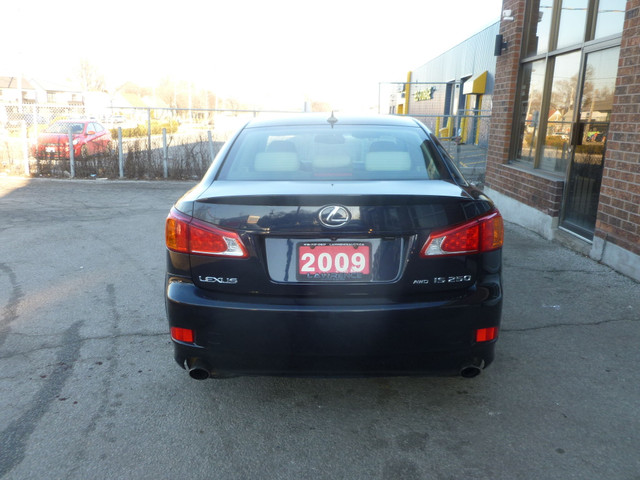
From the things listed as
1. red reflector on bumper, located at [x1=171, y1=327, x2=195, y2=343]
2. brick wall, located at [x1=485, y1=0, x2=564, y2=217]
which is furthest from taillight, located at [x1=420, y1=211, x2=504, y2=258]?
brick wall, located at [x1=485, y1=0, x2=564, y2=217]

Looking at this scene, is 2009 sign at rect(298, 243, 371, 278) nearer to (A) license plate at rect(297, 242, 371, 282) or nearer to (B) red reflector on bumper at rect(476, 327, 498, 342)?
(A) license plate at rect(297, 242, 371, 282)

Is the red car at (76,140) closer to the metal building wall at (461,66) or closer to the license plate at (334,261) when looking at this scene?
the metal building wall at (461,66)

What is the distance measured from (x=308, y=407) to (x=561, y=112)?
19.5 ft

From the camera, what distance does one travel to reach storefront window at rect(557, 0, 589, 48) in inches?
270

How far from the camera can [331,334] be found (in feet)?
8.52

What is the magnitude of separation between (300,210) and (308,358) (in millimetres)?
710

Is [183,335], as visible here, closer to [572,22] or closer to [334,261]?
A: [334,261]

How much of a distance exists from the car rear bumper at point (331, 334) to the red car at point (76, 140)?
13.4 meters

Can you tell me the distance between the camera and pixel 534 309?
4586 millimetres

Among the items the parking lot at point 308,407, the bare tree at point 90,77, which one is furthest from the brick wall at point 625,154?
the bare tree at point 90,77

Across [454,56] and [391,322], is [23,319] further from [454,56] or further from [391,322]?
[454,56]

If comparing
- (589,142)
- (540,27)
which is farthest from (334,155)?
(540,27)

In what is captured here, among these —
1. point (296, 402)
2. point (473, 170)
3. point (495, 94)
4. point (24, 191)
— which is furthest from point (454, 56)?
point (296, 402)

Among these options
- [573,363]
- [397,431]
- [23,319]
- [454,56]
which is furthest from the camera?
[454,56]
